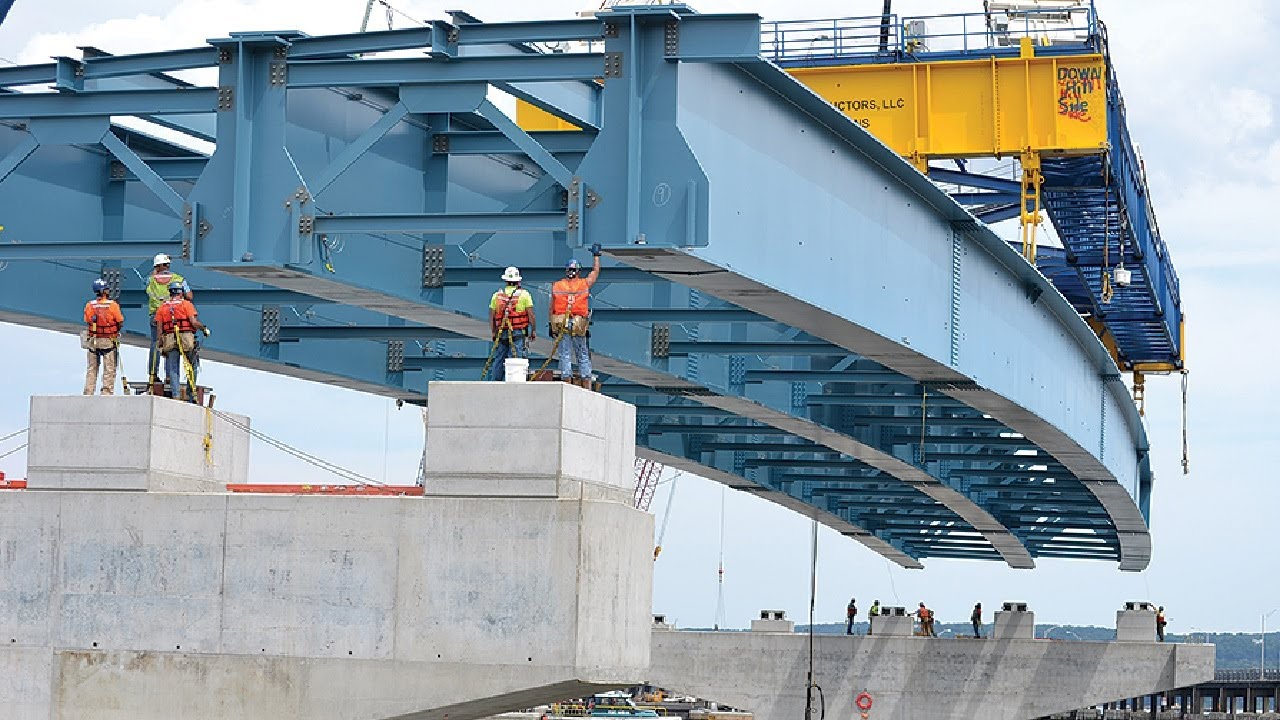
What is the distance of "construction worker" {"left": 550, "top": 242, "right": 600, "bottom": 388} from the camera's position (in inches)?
788

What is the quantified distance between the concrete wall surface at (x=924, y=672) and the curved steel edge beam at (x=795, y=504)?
12.6ft

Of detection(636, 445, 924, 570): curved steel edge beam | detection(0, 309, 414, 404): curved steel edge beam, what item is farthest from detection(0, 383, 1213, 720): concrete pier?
detection(636, 445, 924, 570): curved steel edge beam

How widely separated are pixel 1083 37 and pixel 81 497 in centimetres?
1828

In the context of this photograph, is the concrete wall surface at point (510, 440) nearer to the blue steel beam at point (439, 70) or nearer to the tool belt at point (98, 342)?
the blue steel beam at point (439, 70)

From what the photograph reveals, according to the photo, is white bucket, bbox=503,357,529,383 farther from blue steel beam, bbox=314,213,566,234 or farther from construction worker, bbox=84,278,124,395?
construction worker, bbox=84,278,124,395

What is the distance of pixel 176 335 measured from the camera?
20828 mm

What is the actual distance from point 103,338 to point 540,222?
5128 mm

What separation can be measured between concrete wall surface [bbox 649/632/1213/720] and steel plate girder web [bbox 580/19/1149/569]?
24.5 metres

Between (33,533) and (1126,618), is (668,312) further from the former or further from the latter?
(1126,618)

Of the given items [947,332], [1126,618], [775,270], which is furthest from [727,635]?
[775,270]

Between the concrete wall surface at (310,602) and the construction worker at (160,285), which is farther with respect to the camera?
the construction worker at (160,285)

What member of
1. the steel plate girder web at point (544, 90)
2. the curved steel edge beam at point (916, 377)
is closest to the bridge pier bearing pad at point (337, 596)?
the curved steel edge beam at point (916, 377)

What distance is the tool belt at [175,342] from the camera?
2077 centimetres

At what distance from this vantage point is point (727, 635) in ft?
181
